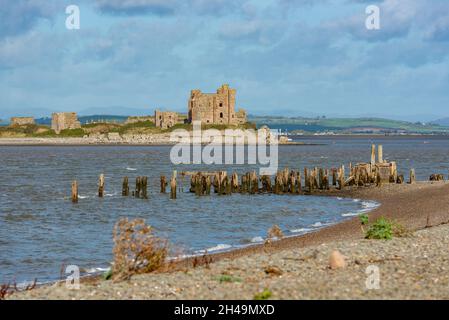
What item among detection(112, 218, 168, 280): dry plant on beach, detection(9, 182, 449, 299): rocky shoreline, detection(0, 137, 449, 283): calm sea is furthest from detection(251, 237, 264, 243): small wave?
detection(112, 218, 168, 280): dry plant on beach

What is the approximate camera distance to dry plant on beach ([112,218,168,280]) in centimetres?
1194

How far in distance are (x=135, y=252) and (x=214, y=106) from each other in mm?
168514

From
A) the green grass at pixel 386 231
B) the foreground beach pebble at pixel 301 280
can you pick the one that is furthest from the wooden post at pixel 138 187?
the foreground beach pebble at pixel 301 280

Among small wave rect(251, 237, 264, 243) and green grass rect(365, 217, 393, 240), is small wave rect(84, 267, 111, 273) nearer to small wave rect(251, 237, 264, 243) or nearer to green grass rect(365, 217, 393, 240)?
green grass rect(365, 217, 393, 240)

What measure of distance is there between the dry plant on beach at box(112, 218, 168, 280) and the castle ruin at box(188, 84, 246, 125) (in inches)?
6475

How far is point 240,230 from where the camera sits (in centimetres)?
2598

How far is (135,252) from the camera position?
41.1 feet

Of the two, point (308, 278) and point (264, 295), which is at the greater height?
point (264, 295)

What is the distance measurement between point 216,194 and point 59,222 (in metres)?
13.8

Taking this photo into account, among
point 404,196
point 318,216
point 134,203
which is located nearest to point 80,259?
point 318,216

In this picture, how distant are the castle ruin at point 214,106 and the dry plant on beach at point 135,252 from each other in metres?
164

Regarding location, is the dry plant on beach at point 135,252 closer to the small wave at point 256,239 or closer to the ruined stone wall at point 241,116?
the small wave at point 256,239

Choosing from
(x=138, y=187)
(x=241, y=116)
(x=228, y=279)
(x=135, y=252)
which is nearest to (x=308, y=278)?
(x=228, y=279)

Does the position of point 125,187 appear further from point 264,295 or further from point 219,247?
point 264,295
